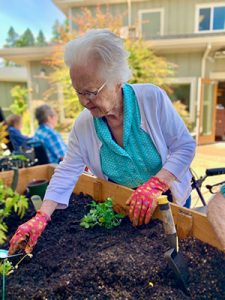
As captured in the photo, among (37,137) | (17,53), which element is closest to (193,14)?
(17,53)

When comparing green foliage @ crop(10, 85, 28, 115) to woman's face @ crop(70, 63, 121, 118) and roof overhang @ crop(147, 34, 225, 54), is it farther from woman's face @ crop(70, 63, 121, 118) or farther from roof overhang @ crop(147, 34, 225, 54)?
woman's face @ crop(70, 63, 121, 118)

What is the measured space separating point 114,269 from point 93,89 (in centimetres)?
68

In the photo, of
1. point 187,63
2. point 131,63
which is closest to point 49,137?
point 131,63

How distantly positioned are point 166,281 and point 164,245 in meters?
0.19

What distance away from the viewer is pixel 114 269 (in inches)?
40.6

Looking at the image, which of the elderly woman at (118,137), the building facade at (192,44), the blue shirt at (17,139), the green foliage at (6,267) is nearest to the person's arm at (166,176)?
the elderly woman at (118,137)

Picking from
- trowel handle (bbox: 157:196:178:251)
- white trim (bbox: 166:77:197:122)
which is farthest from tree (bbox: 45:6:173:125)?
trowel handle (bbox: 157:196:178:251)

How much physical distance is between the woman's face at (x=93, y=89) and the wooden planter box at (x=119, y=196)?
46 cm

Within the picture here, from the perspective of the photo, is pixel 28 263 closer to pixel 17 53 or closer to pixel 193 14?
pixel 17 53

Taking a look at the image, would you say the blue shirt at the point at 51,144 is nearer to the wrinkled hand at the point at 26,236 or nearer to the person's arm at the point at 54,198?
the person's arm at the point at 54,198

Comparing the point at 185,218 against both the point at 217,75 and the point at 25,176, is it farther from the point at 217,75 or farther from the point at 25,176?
the point at 217,75

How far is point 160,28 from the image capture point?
26.4ft

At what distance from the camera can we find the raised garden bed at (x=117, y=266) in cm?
94

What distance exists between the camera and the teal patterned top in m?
1.32
